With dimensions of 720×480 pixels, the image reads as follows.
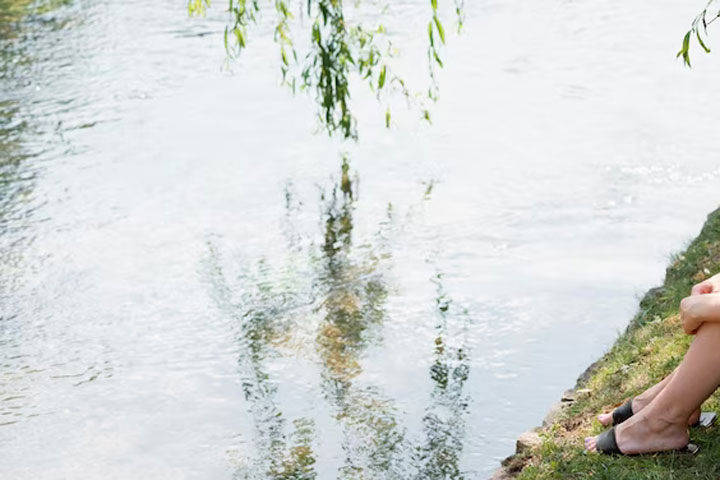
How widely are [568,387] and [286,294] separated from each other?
1893 millimetres

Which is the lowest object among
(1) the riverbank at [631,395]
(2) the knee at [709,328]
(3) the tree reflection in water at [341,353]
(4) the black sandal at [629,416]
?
(3) the tree reflection in water at [341,353]

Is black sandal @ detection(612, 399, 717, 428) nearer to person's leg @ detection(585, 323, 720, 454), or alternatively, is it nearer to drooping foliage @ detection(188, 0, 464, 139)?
person's leg @ detection(585, 323, 720, 454)

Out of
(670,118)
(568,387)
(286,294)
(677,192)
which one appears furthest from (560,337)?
(670,118)

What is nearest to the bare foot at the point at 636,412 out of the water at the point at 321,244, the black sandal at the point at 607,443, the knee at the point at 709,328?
the black sandal at the point at 607,443

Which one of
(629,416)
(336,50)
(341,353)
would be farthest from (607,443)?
(336,50)

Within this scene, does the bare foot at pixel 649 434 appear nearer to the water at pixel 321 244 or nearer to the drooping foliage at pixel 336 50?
the water at pixel 321 244

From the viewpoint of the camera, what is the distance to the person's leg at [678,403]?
3.27 m

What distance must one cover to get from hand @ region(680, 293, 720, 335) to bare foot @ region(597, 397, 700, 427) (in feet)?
1.02

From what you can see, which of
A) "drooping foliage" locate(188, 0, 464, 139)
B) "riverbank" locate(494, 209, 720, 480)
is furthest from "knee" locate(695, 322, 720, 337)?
"drooping foliage" locate(188, 0, 464, 139)

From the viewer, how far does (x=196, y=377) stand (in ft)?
18.7

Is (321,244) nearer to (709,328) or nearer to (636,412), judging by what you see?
(636,412)

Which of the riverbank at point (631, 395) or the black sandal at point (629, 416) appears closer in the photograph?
the riverbank at point (631, 395)

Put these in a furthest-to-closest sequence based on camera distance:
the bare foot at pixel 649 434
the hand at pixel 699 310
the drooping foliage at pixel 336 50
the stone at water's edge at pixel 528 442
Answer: the drooping foliage at pixel 336 50 < the stone at water's edge at pixel 528 442 < the bare foot at pixel 649 434 < the hand at pixel 699 310

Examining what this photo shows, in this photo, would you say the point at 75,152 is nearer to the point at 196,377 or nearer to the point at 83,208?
the point at 83,208
